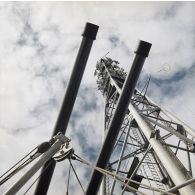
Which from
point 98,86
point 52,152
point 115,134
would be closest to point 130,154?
point 115,134

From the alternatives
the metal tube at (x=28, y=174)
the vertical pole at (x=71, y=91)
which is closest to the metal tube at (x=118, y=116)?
Answer: the vertical pole at (x=71, y=91)

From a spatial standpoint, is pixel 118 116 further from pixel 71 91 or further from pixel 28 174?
pixel 28 174

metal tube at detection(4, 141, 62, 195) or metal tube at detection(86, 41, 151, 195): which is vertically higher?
metal tube at detection(86, 41, 151, 195)

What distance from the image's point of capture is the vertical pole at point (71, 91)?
7.47 meters

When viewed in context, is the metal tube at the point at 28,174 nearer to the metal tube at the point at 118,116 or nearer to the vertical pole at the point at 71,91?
the vertical pole at the point at 71,91

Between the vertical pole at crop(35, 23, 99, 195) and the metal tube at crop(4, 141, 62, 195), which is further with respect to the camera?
the vertical pole at crop(35, 23, 99, 195)

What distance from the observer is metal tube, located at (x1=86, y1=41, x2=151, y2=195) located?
7512mm

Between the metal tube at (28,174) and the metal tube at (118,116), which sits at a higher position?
the metal tube at (118,116)

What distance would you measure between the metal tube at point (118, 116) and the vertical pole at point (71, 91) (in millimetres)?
1124

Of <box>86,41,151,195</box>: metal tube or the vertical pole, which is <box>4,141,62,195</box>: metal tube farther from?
<box>86,41,151,195</box>: metal tube

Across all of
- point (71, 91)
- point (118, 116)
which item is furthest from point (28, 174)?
point (118, 116)

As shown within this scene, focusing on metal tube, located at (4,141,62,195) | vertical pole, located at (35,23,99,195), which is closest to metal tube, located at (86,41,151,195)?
vertical pole, located at (35,23,99,195)

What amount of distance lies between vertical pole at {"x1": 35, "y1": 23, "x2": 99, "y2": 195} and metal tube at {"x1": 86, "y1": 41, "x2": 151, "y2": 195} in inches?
44.3

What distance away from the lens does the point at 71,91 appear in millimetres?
8008
